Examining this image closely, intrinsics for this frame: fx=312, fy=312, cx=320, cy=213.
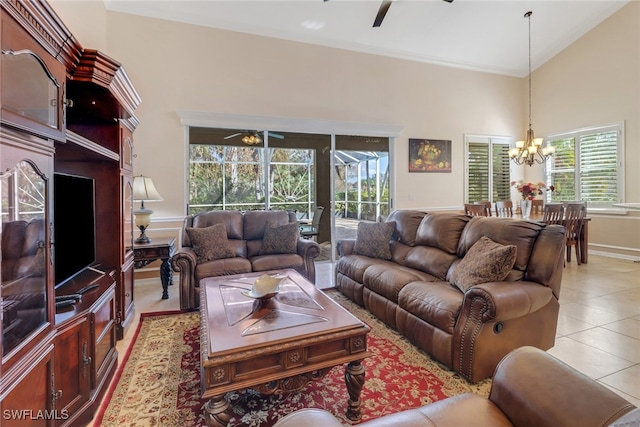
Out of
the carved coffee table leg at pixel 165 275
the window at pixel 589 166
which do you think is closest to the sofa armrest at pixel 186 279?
the carved coffee table leg at pixel 165 275

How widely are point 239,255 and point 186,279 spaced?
74 centimetres

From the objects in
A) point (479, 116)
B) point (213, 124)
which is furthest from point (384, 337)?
point (479, 116)

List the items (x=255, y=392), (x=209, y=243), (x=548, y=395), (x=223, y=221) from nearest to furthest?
(x=548, y=395)
(x=255, y=392)
(x=209, y=243)
(x=223, y=221)

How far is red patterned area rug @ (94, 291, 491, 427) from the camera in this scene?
1780 millimetres

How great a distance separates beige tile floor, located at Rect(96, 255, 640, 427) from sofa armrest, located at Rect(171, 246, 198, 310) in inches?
13.5

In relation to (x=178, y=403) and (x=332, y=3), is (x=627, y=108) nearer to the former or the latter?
(x=332, y=3)

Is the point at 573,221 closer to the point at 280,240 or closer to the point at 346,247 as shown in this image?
the point at 346,247

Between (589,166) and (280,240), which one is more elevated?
(589,166)

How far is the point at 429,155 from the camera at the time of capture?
6.37m

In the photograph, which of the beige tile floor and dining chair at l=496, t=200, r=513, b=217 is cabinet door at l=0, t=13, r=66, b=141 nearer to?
the beige tile floor

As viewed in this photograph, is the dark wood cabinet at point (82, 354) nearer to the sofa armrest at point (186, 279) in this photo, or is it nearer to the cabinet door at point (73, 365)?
the cabinet door at point (73, 365)

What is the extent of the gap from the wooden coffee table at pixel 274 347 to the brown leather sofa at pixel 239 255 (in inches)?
50.6

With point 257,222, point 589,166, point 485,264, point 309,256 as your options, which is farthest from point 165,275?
point 589,166

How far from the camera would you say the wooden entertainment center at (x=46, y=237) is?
1.15 metres
